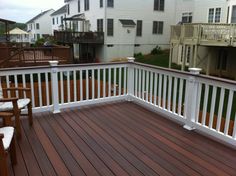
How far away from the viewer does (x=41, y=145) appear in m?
3.37

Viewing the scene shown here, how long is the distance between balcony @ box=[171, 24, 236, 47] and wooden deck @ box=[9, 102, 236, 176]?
926cm

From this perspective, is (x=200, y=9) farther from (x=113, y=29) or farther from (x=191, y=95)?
(x=191, y=95)

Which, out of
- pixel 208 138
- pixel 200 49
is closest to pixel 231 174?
pixel 208 138

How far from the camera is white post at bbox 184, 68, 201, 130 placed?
3.83m

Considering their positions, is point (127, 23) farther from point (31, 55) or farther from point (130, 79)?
point (130, 79)

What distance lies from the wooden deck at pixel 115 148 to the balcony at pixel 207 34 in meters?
9.26

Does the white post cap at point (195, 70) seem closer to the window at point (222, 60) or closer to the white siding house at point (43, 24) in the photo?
the window at point (222, 60)

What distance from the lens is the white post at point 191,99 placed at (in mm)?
3828

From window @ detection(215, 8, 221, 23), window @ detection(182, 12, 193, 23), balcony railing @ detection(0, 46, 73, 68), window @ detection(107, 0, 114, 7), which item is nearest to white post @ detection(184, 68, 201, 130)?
balcony railing @ detection(0, 46, 73, 68)

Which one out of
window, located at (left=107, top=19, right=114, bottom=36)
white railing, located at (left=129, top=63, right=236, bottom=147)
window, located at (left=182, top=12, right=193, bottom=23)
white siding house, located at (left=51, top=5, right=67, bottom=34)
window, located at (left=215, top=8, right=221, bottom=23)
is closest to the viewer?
white railing, located at (left=129, top=63, right=236, bottom=147)

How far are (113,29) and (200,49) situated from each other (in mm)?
7945

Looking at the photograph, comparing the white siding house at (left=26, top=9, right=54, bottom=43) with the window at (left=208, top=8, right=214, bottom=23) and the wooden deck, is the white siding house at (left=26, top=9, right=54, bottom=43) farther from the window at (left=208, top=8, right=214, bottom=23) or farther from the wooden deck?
the wooden deck

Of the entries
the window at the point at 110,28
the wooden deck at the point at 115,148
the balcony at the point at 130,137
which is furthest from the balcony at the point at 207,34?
the wooden deck at the point at 115,148

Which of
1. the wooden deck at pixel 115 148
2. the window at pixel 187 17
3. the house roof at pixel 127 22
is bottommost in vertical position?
the wooden deck at pixel 115 148
